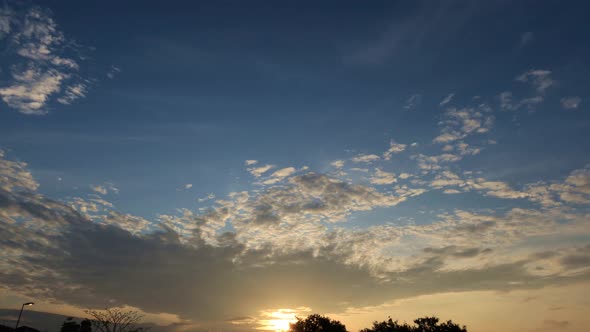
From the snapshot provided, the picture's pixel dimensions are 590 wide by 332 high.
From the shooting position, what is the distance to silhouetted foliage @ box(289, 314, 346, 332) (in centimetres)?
9475

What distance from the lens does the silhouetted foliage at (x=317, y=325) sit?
94.8 meters

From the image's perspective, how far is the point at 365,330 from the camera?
93.6m

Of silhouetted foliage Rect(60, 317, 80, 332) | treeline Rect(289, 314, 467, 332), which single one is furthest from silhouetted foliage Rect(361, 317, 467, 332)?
silhouetted foliage Rect(60, 317, 80, 332)

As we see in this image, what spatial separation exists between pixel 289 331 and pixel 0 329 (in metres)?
71.9

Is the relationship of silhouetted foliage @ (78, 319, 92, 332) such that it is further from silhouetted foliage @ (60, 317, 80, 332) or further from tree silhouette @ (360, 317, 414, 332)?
tree silhouette @ (360, 317, 414, 332)

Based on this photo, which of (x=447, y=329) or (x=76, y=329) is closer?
(x=447, y=329)

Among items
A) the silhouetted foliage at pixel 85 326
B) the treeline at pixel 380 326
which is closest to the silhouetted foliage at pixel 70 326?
the silhouetted foliage at pixel 85 326

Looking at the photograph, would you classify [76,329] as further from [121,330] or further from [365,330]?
[365,330]

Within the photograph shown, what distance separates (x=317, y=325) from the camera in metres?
96.1

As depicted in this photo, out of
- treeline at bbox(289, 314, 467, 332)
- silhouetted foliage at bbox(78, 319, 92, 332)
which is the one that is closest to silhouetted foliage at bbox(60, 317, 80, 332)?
silhouetted foliage at bbox(78, 319, 92, 332)

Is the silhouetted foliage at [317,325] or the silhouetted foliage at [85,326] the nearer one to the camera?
the silhouetted foliage at [317,325]

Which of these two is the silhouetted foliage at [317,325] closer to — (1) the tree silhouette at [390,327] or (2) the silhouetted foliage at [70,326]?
(1) the tree silhouette at [390,327]

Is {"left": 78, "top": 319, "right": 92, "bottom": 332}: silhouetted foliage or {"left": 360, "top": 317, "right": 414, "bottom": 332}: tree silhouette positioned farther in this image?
{"left": 78, "top": 319, "right": 92, "bottom": 332}: silhouetted foliage

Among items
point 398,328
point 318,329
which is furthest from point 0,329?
point 398,328
